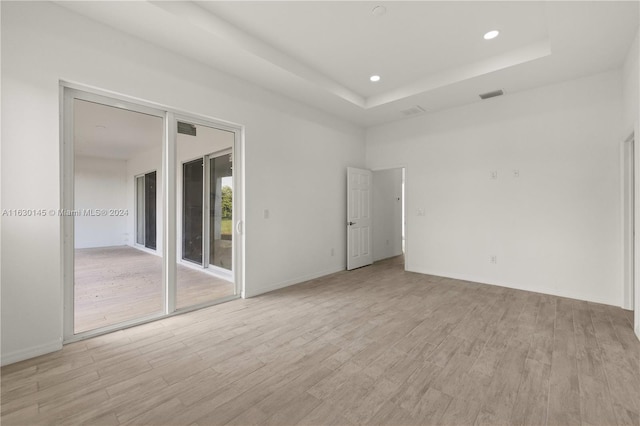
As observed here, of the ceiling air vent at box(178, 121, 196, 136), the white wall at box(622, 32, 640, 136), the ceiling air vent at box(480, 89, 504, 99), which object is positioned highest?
the ceiling air vent at box(480, 89, 504, 99)

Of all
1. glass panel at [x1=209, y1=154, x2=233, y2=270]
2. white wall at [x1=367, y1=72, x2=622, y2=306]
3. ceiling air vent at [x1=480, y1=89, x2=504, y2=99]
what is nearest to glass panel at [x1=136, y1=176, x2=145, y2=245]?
glass panel at [x1=209, y1=154, x2=233, y2=270]

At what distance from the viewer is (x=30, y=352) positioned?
7.73ft

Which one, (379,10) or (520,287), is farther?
(520,287)

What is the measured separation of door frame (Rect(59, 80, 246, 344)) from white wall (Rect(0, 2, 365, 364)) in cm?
10

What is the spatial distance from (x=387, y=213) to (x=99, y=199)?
5.79 meters

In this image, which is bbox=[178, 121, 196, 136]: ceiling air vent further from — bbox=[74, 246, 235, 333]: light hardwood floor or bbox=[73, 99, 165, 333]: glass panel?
bbox=[74, 246, 235, 333]: light hardwood floor

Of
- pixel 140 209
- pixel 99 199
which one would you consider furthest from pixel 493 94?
pixel 99 199

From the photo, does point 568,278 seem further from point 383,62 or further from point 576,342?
point 383,62

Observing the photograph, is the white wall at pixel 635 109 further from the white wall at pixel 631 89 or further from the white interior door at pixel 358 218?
the white interior door at pixel 358 218

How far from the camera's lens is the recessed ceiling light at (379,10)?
2.78 metres

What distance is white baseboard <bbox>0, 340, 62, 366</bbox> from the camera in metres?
2.26

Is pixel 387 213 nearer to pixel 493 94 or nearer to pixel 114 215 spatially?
pixel 493 94

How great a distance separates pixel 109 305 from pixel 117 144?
198 centimetres

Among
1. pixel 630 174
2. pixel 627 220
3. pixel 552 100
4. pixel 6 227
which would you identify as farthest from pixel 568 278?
pixel 6 227
